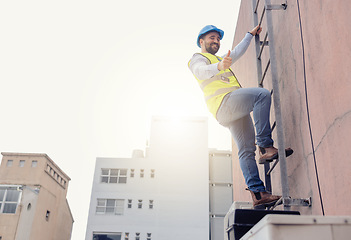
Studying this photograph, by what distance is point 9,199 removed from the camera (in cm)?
2727

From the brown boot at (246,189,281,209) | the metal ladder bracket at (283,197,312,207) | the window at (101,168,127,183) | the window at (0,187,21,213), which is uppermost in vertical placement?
the window at (101,168,127,183)

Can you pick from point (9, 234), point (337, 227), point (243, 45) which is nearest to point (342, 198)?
point (337, 227)

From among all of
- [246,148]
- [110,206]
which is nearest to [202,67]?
[246,148]

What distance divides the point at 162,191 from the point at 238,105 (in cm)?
2767

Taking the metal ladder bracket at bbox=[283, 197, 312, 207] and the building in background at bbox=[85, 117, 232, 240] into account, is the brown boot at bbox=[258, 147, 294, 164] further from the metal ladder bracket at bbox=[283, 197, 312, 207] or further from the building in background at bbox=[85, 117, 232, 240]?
the building in background at bbox=[85, 117, 232, 240]

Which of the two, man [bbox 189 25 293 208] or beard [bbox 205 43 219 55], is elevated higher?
beard [bbox 205 43 219 55]

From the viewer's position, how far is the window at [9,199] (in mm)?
26797

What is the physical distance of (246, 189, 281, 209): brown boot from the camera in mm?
2705

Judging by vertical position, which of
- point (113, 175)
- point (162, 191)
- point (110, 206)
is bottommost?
point (110, 206)

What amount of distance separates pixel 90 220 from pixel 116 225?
200 cm

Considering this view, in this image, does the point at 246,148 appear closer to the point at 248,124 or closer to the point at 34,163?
the point at 248,124

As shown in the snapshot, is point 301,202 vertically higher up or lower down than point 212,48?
lower down

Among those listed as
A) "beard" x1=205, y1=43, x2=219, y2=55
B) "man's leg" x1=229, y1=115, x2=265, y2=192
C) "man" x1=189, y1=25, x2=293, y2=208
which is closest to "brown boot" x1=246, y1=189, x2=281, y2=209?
"man" x1=189, y1=25, x2=293, y2=208

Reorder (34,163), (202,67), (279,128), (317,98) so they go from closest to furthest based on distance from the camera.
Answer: (317,98), (279,128), (202,67), (34,163)
